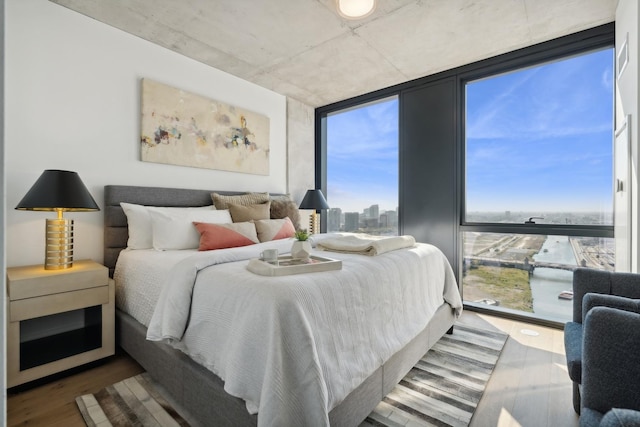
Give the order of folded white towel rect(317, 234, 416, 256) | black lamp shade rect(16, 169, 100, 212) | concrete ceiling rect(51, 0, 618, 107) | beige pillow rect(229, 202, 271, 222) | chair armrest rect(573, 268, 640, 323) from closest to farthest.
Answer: chair armrest rect(573, 268, 640, 323), black lamp shade rect(16, 169, 100, 212), folded white towel rect(317, 234, 416, 256), concrete ceiling rect(51, 0, 618, 107), beige pillow rect(229, 202, 271, 222)

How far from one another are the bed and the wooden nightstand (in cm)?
16

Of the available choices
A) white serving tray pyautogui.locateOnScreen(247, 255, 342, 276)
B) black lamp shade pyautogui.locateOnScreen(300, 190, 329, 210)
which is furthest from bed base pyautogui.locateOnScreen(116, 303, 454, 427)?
black lamp shade pyautogui.locateOnScreen(300, 190, 329, 210)

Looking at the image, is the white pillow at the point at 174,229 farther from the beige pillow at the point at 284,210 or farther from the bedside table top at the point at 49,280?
the beige pillow at the point at 284,210

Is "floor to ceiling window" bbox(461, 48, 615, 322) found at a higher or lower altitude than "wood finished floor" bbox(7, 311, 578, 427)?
higher

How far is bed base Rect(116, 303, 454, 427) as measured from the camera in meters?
1.31

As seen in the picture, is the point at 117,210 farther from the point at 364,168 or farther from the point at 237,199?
the point at 364,168

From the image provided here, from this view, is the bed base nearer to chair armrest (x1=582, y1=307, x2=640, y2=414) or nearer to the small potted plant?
the small potted plant

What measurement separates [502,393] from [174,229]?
8.46 feet

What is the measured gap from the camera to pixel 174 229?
255 centimetres

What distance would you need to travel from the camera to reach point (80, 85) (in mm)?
2541

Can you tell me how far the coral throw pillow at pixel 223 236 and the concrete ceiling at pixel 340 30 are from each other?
1.76m

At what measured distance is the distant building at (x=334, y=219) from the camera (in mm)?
4809

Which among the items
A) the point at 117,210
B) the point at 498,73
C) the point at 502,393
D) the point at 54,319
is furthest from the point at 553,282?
the point at 54,319

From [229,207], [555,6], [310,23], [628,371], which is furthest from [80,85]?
[555,6]
